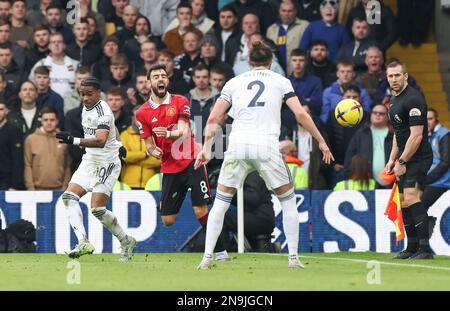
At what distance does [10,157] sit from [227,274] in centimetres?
856

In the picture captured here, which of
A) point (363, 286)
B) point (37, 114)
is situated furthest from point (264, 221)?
point (363, 286)

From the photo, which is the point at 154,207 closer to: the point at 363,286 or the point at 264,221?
the point at 264,221

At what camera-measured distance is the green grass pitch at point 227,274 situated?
1199 centimetres

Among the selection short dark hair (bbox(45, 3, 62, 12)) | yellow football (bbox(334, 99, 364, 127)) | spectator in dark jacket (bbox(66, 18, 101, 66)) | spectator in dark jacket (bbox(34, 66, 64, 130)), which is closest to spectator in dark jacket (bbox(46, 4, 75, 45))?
short dark hair (bbox(45, 3, 62, 12))

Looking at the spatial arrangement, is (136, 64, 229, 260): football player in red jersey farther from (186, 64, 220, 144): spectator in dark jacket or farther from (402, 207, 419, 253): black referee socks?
(186, 64, 220, 144): spectator in dark jacket

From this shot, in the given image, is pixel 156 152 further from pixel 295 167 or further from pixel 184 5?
pixel 184 5

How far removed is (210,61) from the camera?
22.4 meters

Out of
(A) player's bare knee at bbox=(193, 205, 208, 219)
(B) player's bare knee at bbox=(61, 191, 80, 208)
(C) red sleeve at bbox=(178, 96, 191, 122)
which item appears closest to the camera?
(B) player's bare knee at bbox=(61, 191, 80, 208)

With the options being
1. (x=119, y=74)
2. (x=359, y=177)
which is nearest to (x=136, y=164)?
Result: (x=119, y=74)

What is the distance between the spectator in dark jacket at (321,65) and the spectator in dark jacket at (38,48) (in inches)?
185

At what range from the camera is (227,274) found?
13.2 m

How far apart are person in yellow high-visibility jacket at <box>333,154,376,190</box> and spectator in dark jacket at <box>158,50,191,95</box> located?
3.60 meters

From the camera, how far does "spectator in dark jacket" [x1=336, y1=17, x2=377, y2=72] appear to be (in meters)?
22.4
